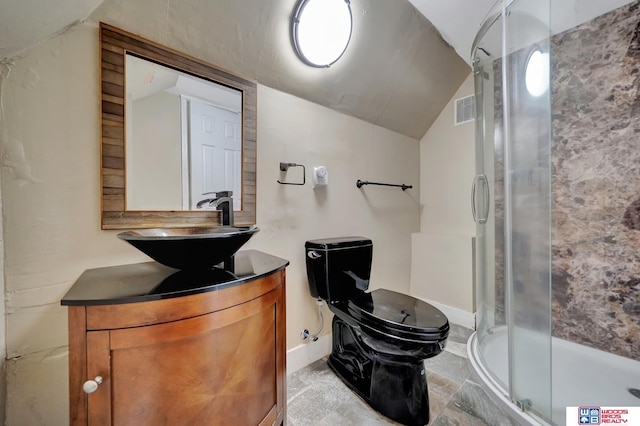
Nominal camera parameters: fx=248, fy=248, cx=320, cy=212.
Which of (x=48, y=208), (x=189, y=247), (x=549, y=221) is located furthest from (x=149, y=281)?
(x=549, y=221)

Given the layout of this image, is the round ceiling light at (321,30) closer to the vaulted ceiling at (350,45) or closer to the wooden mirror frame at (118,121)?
the vaulted ceiling at (350,45)

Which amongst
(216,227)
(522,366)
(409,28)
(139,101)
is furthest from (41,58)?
(522,366)

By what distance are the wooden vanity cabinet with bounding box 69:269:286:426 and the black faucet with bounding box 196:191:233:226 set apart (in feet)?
1.37

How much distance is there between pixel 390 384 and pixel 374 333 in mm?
271

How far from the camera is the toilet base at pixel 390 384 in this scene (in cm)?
114

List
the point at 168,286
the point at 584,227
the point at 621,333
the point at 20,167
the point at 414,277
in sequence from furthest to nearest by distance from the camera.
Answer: the point at 414,277
the point at 584,227
the point at 621,333
the point at 20,167
the point at 168,286

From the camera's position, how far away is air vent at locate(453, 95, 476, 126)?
210cm

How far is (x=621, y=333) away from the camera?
52.4 inches

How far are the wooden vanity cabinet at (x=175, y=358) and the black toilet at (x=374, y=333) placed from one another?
564 millimetres

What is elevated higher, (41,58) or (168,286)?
(41,58)

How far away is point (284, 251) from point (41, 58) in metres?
1.22

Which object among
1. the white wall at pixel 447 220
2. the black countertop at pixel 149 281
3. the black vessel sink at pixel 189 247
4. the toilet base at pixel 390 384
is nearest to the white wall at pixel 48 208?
the black countertop at pixel 149 281

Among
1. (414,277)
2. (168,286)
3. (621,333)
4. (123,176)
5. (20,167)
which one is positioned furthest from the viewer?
(414,277)

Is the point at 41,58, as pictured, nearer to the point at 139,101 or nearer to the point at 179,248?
the point at 139,101
